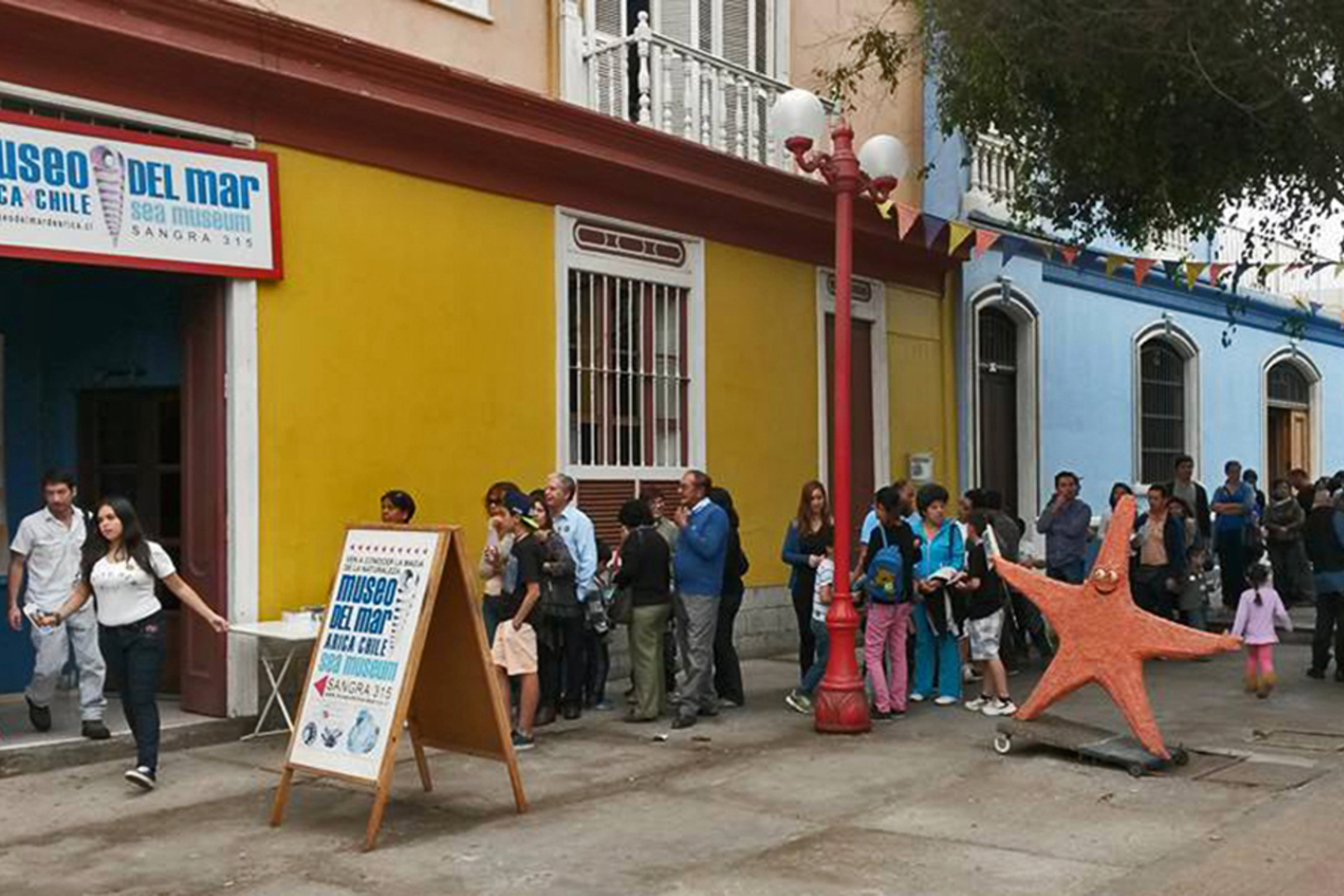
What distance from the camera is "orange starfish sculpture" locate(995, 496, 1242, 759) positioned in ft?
27.1

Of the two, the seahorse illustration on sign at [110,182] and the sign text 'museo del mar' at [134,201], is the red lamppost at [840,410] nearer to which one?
the sign text 'museo del mar' at [134,201]

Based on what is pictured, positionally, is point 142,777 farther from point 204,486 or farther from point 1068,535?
point 1068,535

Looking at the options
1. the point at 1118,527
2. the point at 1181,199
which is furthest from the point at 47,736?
the point at 1181,199

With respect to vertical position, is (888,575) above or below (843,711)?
above

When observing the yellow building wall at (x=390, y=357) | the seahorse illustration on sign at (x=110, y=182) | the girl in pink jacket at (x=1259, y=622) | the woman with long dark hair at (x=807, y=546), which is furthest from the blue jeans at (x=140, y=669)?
the girl in pink jacket at (x=1259, y=622)

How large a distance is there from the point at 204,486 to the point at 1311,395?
20414 mm

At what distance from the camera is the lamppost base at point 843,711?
30.9 feet

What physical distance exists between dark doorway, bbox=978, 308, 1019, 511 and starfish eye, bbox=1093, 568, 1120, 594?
8364 millimetres

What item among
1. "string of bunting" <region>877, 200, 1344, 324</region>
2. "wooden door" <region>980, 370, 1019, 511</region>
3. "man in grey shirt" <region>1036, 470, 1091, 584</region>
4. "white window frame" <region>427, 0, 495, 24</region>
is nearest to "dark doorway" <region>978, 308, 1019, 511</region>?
"wooden door" <region>980, 370, 1019, 511</region>

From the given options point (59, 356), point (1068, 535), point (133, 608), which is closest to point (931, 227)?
point (1068, 535)

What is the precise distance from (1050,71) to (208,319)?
6.55 meters

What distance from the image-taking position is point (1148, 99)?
448 inches

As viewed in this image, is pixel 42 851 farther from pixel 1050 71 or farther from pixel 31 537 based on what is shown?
pixel 1050 71

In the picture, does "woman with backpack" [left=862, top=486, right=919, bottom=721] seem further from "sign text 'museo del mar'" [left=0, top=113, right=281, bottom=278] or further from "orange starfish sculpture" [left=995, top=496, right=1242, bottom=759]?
"sign text 'museo del mar'" [left=0, top=113, right=281, bottom=278]
